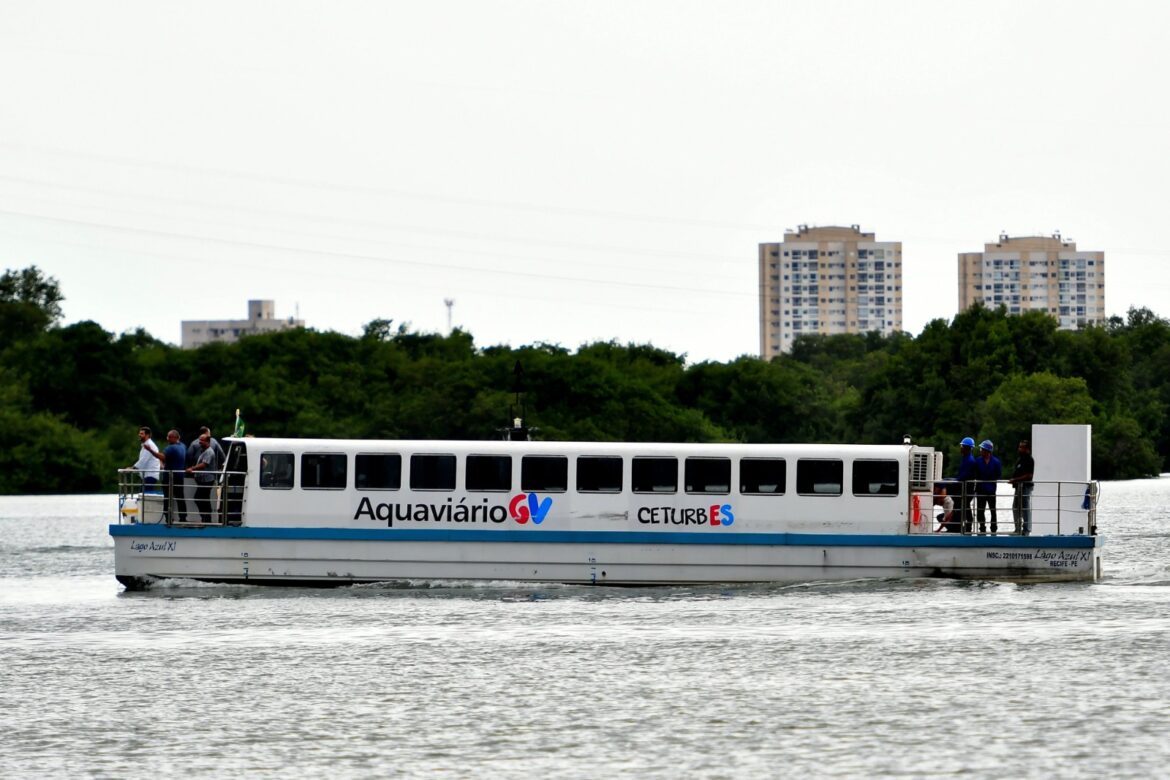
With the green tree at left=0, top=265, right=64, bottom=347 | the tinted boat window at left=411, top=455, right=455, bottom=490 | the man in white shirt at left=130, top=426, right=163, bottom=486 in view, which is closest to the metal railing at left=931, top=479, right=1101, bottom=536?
the tinted boat window at left=411, top=455, right=455, bottom=490

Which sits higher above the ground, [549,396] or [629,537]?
[549,396]

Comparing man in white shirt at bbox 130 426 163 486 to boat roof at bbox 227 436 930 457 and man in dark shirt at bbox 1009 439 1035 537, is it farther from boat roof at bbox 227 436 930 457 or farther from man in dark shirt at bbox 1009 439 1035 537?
man in dark shirt at bbox 1009 439 1035 537

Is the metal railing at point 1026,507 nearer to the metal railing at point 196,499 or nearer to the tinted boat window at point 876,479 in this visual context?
the tinted boat window at point 876,479

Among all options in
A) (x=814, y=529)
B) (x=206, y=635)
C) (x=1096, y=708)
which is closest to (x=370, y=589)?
(x=206, y=635)

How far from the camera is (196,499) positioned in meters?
32.8

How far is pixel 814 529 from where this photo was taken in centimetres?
3275

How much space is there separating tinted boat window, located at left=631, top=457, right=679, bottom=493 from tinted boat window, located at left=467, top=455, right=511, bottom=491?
6.89ft

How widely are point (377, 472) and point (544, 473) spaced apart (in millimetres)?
2776

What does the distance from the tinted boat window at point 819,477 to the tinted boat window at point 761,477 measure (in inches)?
11.6

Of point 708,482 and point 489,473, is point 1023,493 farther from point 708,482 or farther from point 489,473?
point 489,473

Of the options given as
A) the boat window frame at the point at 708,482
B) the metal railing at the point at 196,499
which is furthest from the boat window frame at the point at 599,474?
the metal railing at the point at 196,499

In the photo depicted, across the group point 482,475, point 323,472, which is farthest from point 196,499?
point 482,475

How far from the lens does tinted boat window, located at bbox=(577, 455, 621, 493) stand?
32969mm

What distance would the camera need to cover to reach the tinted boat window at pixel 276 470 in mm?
33188
